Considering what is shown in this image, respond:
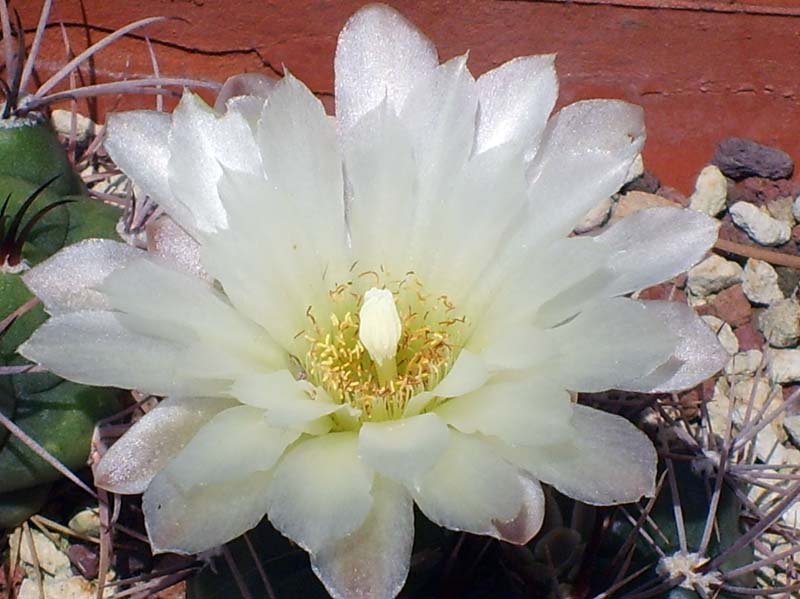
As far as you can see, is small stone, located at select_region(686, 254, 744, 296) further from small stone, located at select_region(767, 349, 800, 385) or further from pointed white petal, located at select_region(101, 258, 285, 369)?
pointed white petal, located at select_region(101, 258, 285, 369)

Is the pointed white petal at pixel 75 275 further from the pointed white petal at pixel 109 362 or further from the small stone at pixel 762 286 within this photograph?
the small stone at pixel 762 286

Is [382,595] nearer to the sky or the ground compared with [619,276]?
nearer to the ground

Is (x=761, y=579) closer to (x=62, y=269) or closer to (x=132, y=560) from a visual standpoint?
(x=132, y=560)

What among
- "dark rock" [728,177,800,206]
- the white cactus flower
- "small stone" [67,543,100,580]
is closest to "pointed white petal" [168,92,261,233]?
the white cactus flower

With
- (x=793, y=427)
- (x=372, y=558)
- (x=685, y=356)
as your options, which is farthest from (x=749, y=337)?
(x=372, y=558)

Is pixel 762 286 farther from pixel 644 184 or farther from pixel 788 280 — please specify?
pixel 644 184

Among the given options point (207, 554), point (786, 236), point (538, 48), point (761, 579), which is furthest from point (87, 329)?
point (786, 236)
